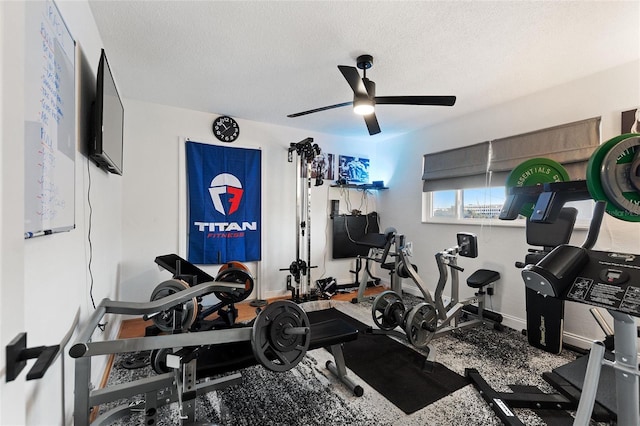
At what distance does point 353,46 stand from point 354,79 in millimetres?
272

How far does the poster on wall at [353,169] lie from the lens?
454cm

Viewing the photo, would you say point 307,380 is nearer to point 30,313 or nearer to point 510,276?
point 30,313

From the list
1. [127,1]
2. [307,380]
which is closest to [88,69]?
[127,1]

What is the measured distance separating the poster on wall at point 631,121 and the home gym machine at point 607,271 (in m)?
1.97

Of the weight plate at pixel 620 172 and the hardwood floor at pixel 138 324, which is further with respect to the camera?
the hardwood floor at pixel 138 324

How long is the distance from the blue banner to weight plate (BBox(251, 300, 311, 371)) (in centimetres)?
248

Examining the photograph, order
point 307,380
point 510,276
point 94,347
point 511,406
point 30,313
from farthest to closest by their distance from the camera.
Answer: point 510,276 → point 307,380 → point 511,406 → point 94,347 → point 30,313

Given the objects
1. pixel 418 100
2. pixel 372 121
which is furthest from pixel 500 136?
pixel 372 121

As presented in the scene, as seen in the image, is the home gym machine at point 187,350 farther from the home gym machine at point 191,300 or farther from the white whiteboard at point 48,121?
the white whiteboard at point 48,121

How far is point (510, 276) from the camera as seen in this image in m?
3.03

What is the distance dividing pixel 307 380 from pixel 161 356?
996 millimetres

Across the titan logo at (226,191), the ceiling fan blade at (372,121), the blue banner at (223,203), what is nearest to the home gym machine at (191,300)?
the blue banner at (223,203)

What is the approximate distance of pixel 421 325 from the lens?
2.33 metres

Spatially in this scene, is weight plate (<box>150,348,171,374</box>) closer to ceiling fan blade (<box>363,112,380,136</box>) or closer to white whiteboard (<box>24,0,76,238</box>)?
white whiteboard (<box>24,0,76,238</box>)
